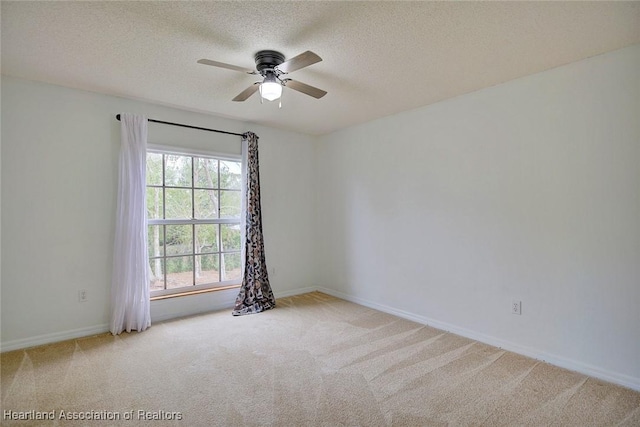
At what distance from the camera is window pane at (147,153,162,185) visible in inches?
150

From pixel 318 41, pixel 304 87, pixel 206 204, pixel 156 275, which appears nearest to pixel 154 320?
pixel 156 275

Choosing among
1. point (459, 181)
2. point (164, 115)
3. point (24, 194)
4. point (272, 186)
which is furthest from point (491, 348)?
point (24, 194)

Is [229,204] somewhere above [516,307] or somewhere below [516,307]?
above

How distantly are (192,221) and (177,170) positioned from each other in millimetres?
631

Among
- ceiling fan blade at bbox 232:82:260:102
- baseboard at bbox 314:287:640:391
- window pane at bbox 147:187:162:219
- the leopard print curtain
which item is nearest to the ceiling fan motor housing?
ceiling fan blade at bbox 232:82:260:102

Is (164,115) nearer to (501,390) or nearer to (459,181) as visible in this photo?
(459,181)

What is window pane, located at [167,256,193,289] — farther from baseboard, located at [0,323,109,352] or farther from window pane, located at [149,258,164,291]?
baseboard, located at [0,323,109,352]

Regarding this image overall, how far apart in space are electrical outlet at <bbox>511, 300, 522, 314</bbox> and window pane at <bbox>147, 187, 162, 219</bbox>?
Result: 3.74 metres

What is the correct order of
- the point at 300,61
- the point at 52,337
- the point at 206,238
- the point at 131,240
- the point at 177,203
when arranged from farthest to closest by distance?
the point at 206,238, the point at 177,203, the point at 131,240, the point at 52,337, the point at 300,61

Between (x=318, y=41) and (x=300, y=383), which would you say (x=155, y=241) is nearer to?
(x=300, y=383)

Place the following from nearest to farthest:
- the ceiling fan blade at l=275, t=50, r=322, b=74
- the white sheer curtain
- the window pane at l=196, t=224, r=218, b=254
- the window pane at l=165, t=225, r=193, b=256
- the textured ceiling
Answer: the textured ceiling → the ceiling fan blade at l=275, t=50, r=322, b=74 → the white sheer curtain → the window pane at l=165, t=225, r=193, b=256 → the window pane at l=196, t=224, r=218, b=254

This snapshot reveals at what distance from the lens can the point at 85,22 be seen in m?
2.10

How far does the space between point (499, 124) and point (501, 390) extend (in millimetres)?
2209

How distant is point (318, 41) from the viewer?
234 centimetres
